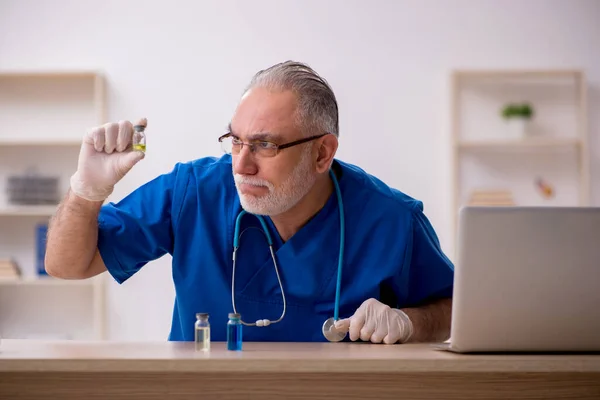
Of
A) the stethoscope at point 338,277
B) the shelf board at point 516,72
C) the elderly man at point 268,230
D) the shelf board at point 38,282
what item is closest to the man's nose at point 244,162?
the elderly man at point 268,230

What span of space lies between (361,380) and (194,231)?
706 millimetres

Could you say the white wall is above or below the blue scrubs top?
above

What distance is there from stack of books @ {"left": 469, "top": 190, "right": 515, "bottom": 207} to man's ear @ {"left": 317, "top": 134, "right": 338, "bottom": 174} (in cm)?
209

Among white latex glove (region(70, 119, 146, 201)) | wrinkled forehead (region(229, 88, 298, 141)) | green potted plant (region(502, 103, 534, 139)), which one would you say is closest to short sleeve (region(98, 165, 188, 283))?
white latex glove (region(70, 119, 146, 201))

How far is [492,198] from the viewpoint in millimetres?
3807

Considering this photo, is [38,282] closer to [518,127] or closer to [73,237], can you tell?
[73,237]

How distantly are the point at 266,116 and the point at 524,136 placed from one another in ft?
8.11

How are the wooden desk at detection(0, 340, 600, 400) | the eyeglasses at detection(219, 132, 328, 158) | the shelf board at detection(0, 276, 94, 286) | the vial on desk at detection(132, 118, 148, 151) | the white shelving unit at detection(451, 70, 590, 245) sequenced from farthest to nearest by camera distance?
the white shelving unit at detection(451, 70, 590, 245) < the shelf board at detection(0, 276, 94, 286) < the eyeglasses at detection(219, 132, 328, 158) < the vial on desk at detection(132, 118, 148, 151) < the wooden desk at detection(0, 340, 600, 400)

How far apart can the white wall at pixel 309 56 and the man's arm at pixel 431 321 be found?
2154 millimetres

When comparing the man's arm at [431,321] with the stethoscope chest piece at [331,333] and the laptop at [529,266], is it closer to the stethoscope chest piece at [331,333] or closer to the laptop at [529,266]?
the stethoscope chest piece at [331,333]

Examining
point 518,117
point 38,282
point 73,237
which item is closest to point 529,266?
point 73,237

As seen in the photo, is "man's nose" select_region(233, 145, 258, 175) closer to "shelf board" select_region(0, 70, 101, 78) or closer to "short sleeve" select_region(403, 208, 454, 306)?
"short sleeve" select_region(403, 208, 454, 306)

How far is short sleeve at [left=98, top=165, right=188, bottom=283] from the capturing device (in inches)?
69.9

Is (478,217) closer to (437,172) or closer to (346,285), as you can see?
(346,285)
